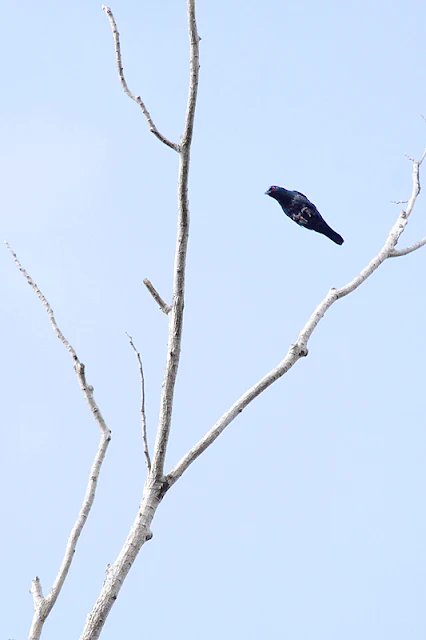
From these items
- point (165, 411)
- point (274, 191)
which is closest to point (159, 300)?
point (165, 411)

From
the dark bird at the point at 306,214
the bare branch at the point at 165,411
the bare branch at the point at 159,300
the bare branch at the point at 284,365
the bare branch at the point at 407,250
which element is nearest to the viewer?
the bare branch at the point at 165,411

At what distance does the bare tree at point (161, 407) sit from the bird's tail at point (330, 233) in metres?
3.93

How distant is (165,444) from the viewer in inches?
150

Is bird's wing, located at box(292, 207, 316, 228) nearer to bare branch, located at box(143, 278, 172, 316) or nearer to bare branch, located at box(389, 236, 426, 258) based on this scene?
bare branch, located at box(389, 236, 426, 258)

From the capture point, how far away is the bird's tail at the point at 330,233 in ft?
27.0

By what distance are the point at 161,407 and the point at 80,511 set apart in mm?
678

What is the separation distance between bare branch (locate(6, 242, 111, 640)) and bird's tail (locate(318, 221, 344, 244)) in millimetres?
4526

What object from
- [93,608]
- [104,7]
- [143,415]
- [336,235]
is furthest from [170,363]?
[336,235]

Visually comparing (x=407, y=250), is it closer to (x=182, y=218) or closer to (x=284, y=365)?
(x=284, y=365)

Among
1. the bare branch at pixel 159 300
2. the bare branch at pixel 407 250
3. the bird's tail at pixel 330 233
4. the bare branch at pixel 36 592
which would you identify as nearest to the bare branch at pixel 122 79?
the bare branch at pixel 159 300

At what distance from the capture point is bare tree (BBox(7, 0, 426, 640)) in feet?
11.9

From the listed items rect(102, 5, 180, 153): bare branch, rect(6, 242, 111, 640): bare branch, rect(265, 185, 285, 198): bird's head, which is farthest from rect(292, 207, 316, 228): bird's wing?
rect(6, 242, 111, 640): bare branch

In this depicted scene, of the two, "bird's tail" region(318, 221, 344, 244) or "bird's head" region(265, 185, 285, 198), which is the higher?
"bird's head" region(265, 185, 285, 198)

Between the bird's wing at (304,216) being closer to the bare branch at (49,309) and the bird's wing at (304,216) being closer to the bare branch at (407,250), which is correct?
the bare branch at (407,250)
